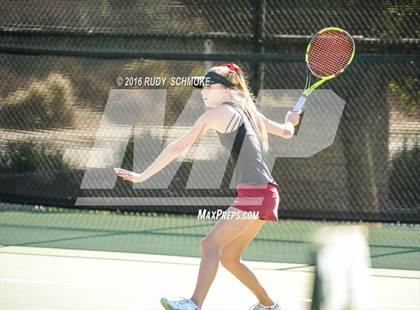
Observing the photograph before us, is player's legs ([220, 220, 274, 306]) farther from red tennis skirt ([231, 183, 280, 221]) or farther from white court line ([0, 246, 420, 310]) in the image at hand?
white court line ([0, 246, 420, 310])

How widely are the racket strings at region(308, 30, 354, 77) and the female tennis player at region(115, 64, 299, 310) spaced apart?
158 cm

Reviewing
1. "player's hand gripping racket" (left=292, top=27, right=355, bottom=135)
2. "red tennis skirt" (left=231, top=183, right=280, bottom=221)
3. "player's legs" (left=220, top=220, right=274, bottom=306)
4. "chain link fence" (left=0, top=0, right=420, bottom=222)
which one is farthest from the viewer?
"chain link fence" (left=0, top=0, right=420, bottom=222)

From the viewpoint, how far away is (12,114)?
30.5 feet

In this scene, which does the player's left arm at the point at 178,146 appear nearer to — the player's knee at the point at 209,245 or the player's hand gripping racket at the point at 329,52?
the player's knee at the point at 209,245

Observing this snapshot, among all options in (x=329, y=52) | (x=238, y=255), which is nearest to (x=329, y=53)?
(x=329, y=52)

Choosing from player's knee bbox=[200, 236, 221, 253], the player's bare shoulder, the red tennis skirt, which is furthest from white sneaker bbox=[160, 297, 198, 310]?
the player's bare shoulder

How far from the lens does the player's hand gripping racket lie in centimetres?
636

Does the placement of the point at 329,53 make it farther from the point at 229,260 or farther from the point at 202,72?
the point at 202,72

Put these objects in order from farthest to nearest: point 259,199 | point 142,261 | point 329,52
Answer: point 142,261 → point 329,52 → point 259,199

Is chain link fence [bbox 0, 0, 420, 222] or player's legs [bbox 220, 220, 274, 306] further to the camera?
chain link fence [bbox 0, 0, 420, 222]

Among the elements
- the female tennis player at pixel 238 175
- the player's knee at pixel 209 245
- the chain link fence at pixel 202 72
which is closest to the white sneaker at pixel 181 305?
the female tennis player at pixel 238 175

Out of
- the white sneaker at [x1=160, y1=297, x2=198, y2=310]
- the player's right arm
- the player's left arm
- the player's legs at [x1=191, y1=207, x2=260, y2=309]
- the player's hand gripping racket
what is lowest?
the white sneaker at [x1=160, y1=297, x2=198, y2=310]

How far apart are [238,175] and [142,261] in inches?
102

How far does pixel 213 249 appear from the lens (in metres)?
4.61
